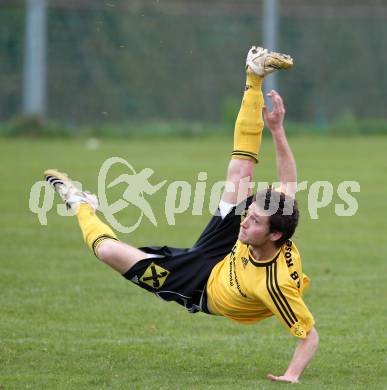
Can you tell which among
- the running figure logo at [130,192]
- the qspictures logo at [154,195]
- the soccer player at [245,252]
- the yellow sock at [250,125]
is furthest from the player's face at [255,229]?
the qspictures logo at [154,195]

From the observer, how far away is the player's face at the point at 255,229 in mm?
6473

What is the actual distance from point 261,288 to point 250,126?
1542 millimetres

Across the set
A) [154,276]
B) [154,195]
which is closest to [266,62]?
[154,276]

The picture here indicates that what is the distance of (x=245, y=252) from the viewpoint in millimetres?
6812

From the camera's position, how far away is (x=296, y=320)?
6414 millimetres

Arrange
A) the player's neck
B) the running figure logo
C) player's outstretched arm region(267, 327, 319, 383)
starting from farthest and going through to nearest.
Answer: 1. the running figure logo
2. the player's neck
3. player's outstretched arm region(267, 327, 319, 383)

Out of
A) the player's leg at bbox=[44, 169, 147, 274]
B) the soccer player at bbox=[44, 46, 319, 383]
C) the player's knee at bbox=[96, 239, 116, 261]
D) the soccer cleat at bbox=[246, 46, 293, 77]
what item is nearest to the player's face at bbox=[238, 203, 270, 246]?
the soccer player at bbox=[44, 46, 319, 383]

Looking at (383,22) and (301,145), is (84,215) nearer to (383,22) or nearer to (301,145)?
(301,145)

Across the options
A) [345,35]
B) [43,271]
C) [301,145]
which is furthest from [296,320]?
[345,35]

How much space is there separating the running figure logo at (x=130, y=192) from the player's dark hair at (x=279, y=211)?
5938mm

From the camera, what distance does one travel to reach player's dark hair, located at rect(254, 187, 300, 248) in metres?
6.47

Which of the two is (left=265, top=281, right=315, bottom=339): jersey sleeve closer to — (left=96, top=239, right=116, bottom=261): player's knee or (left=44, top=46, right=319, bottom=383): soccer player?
(left=44, top=46, right=319, bottom=383): soccer player

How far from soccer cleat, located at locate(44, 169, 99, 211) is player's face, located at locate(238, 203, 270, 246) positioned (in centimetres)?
143

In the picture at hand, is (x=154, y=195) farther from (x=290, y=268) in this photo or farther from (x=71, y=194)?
(x=290, y=268)
